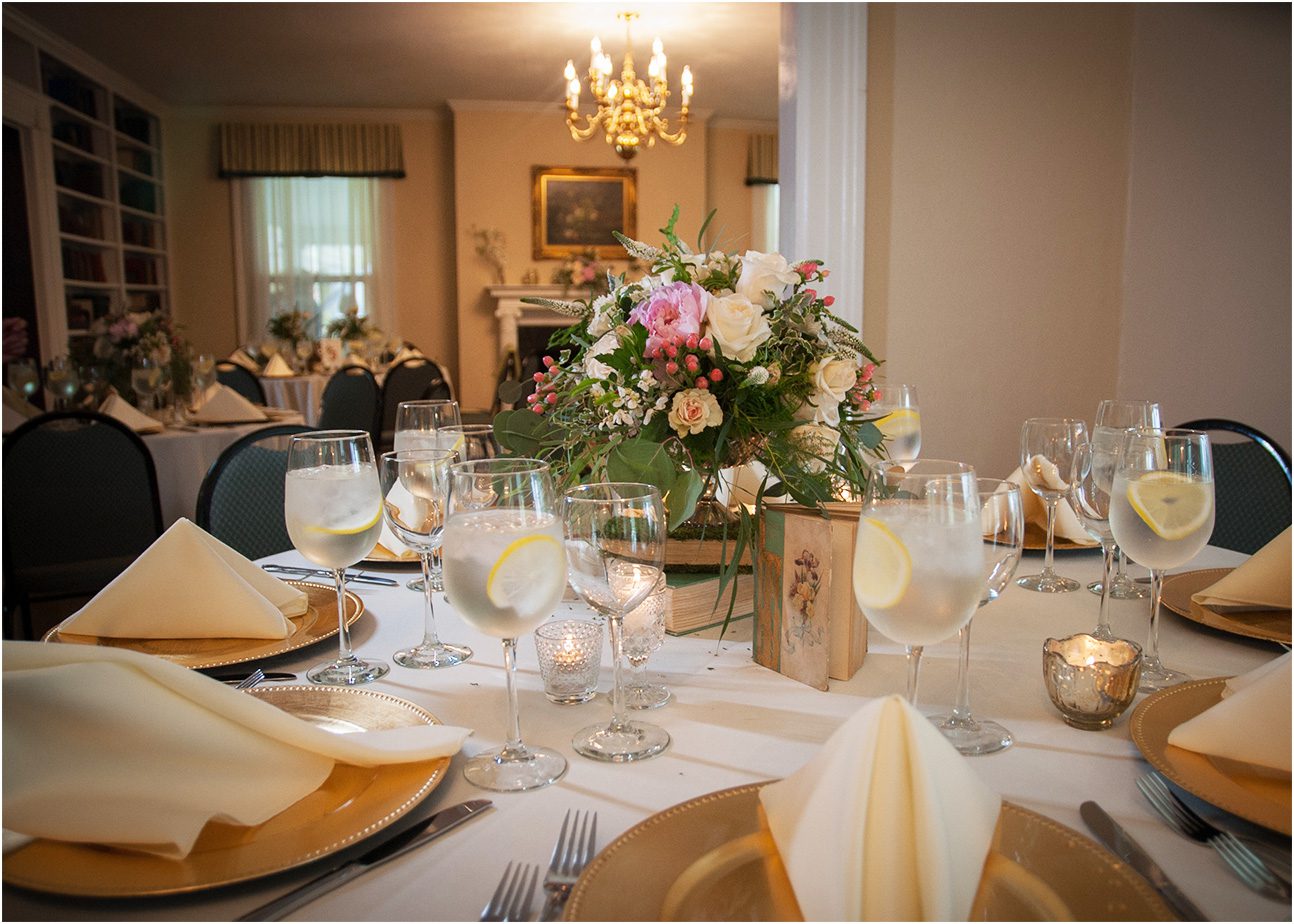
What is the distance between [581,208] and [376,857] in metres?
8.84

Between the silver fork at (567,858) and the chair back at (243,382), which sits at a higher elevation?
the chair back at (243,382)

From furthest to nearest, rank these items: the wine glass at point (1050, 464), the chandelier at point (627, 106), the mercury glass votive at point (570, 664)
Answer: the chandelier at point (627, 106) < the wine glass at point (1050, 464) < the mercury glass votive at point (570, 664)

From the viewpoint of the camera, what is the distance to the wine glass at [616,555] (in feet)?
2.44

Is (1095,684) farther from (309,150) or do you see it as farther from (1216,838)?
(309,150)

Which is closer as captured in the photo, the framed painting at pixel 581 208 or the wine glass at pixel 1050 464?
the wine glass at pixel 1050 464

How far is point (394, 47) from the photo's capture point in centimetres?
671

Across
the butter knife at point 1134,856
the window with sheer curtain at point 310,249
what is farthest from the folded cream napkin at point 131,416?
the window with sheer curtain at point 310,249

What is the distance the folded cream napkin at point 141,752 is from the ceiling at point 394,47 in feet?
19.3

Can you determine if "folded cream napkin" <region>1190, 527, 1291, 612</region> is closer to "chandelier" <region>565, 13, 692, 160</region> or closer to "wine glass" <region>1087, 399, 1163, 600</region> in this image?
"wine glass" <region>1087, 399, 1163, 600</region>

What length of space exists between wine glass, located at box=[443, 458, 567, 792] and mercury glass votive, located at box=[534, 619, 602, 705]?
5.1 inches

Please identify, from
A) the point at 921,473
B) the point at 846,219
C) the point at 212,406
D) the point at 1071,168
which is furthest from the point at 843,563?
the point at 212,406

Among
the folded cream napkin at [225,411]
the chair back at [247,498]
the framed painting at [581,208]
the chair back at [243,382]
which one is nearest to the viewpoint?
the chair back at [247,498]

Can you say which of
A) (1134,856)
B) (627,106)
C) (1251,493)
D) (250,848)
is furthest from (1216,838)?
(627,106)

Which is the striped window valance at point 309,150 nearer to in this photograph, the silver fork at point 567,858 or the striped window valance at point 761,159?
the striped window valance at point 761,159
